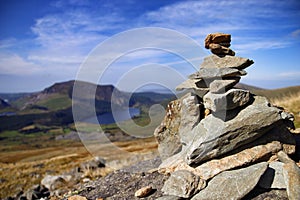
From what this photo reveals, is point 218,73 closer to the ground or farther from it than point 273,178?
farther from it

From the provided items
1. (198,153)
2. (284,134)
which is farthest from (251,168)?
(284,134)

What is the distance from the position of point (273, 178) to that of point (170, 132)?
5569 mm

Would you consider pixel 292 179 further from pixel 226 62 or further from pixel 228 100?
pixel 226 62

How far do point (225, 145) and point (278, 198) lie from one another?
248 centimetres

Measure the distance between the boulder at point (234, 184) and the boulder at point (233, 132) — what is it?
1025mm

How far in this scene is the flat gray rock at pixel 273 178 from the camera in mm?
9000

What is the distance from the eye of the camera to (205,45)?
11.7 meters

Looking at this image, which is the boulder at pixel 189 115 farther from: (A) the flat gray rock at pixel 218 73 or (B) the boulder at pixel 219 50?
(B) the boulder at pixel 219 50

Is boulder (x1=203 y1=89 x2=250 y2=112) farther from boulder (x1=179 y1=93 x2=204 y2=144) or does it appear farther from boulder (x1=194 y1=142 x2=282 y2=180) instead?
boulder (x1=194 y1=142 x2=282 y2=180)

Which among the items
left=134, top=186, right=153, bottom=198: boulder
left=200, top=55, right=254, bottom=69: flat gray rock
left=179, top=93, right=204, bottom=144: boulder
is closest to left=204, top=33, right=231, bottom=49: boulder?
left=200, top=55, right=254, bottom=69: flat gray rock

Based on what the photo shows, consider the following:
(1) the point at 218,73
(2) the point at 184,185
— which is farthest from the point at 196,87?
(2) the point at 184,185

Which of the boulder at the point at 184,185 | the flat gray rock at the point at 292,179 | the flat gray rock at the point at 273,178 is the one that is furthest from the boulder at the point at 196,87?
the flat gray rock at the point at 292,179

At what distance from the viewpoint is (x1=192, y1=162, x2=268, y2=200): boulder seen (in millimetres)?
8461

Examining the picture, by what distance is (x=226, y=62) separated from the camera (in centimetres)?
1109
